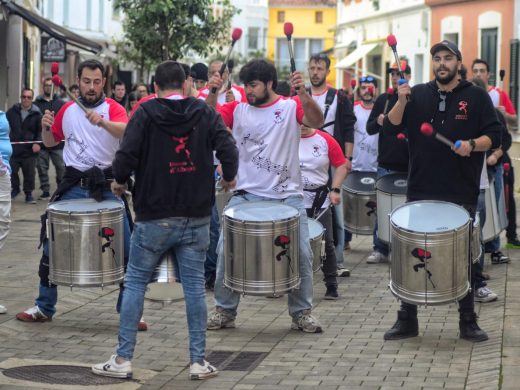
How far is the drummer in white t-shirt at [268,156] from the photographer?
28.7 feet

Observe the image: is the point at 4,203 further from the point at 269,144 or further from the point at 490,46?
the point at 490,46

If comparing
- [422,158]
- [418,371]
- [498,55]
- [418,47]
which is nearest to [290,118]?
[422,158]

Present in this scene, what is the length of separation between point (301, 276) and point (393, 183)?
10.0 ft

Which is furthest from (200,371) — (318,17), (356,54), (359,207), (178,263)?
(318,17)

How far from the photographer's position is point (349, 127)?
12.3 m

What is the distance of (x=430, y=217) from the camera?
8.16 metres

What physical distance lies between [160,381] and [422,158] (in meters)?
2.38

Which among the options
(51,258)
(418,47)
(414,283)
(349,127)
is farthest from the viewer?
(418,47)

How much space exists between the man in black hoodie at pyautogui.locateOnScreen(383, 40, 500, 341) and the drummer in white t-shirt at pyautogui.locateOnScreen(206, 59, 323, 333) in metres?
0.70

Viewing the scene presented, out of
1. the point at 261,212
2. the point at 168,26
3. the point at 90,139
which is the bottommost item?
the point at 261,212

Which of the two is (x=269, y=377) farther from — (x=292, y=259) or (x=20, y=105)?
(x=20, y=105)

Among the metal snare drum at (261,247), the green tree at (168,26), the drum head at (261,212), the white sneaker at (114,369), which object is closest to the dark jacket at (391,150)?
the drum head at (261,212)

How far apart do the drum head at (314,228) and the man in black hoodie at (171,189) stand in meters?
2.30

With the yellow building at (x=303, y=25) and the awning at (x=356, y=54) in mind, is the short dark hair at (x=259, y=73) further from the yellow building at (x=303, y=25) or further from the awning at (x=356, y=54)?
the yellow building at (x=303, y=25)
